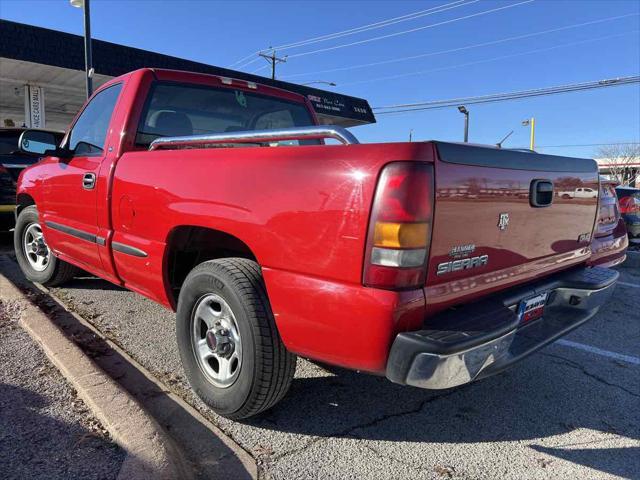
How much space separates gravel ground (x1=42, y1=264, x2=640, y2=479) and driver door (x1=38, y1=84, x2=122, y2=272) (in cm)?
77

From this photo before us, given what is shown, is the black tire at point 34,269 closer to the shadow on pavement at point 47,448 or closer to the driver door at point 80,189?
the driver door at point 80,189

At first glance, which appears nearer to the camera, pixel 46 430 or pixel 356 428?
pixel 46 430

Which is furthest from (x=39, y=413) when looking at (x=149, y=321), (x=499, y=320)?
(x=499, y=320)

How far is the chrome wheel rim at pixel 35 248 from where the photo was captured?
4922 mm

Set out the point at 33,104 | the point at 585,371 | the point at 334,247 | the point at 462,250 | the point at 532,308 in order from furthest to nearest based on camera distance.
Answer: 1. the point at 33,104
2. the point at 585,371
3. the point at 532,308
4. the point at 462,250
5. the point at 334,247

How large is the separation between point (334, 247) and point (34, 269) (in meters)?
4.35

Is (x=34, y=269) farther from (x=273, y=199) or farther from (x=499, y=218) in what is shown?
(x=499, y=218)

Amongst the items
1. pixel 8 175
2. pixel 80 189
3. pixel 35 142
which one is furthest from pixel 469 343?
pixel 8 175

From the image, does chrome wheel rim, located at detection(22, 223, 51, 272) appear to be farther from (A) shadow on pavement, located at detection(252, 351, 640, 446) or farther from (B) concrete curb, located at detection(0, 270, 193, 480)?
(A) shadow on pavement, located at detection(252, 351, 640, 446)

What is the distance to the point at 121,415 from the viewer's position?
237cm

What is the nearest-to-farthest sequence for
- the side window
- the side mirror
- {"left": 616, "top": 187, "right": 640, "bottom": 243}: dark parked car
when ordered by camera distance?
the side window → the side mirror → {"left": 616, "top": 187, "right": 640, "bottom": 243}: dark parked car

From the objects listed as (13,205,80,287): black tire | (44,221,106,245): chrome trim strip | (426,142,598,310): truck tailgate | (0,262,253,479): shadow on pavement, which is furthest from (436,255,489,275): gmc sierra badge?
(13,205,80,287): black tire

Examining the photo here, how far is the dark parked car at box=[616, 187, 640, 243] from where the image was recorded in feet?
23.9

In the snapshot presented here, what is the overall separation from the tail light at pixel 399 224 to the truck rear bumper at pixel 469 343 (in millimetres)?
251
